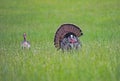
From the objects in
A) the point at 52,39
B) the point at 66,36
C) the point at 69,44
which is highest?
the point at 52,39

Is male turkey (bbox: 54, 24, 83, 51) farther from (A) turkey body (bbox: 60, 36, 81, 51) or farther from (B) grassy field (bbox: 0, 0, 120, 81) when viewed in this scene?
(B) grassy field (bbox: 0, 0, 120, 81)

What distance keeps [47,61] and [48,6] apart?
53.3 feet

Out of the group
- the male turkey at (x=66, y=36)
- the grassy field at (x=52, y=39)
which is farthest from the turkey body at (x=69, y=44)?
the grassy field at (x=52, y=39)

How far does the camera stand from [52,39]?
11.8 meters

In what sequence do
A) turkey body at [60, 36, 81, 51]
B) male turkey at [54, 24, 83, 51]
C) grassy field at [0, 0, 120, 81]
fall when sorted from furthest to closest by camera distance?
male turkey at [54, 24, 83, 51] → turkey body at [60, 36, 81, 51] → grassy field at [0, 0, 120, 81]

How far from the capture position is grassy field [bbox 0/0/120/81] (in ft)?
18.1

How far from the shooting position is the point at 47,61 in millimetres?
6211

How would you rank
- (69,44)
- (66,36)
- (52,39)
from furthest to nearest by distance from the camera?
(52,39)
(66,36)
(69,44)

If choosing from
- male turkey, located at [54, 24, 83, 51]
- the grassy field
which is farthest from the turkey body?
the grassy field

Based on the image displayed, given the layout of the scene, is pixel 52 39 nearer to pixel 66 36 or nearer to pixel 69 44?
pixel 66 36

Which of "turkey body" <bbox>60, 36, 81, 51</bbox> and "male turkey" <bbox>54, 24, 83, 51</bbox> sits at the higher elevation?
"male turkey" <bbox>54, 24, 83, 51</bbox>

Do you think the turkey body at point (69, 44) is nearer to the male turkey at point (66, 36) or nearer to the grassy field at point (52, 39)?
the male turkey at point (66, 36)

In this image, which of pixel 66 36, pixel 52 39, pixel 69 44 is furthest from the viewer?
pixel 52 39

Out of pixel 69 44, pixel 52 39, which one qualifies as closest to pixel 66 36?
pixel 69 44
